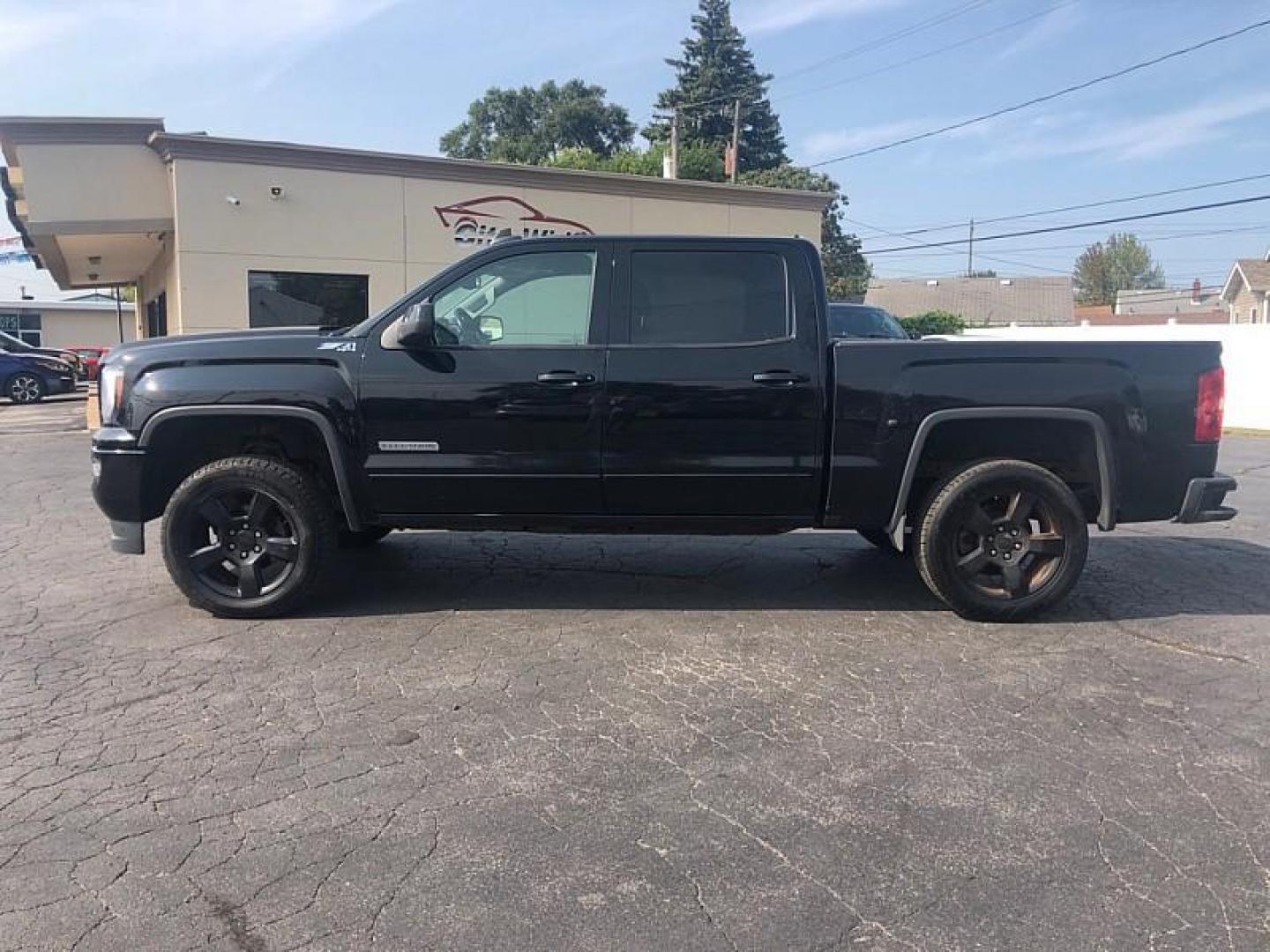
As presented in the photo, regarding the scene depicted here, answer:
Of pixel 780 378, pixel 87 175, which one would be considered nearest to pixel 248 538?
pixel 780 378

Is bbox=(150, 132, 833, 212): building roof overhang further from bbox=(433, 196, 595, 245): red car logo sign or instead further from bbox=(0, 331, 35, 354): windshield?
bbox=(0, 331, 35, 354): windshield

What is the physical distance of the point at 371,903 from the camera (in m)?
2.84

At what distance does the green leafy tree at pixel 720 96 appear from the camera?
58.1m

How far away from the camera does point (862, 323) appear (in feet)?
36.8

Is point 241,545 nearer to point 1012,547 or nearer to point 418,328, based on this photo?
point 418,328

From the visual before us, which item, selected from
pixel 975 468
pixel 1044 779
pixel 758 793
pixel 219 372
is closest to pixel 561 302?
pixel 219 372

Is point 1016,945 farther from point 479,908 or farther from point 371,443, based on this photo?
point 371,443

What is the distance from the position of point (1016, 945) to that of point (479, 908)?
4.83ft

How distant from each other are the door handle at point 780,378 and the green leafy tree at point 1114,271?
111998 millimetres

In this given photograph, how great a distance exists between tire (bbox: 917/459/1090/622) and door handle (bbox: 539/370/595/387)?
2027 millimetres

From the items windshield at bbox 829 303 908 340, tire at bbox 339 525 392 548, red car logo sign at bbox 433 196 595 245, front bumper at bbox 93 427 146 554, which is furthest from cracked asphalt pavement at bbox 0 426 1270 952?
red car logo sign at bbox 433 196 595 245

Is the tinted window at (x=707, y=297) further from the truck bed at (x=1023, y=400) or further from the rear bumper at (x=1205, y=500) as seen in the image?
the rear bumper at (x=1205, y=500)

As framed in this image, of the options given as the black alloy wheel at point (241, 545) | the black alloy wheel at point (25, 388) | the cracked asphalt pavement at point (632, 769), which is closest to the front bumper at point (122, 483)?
the black alloy wheel at point (241, 545)

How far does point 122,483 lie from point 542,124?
66315 millimetres
